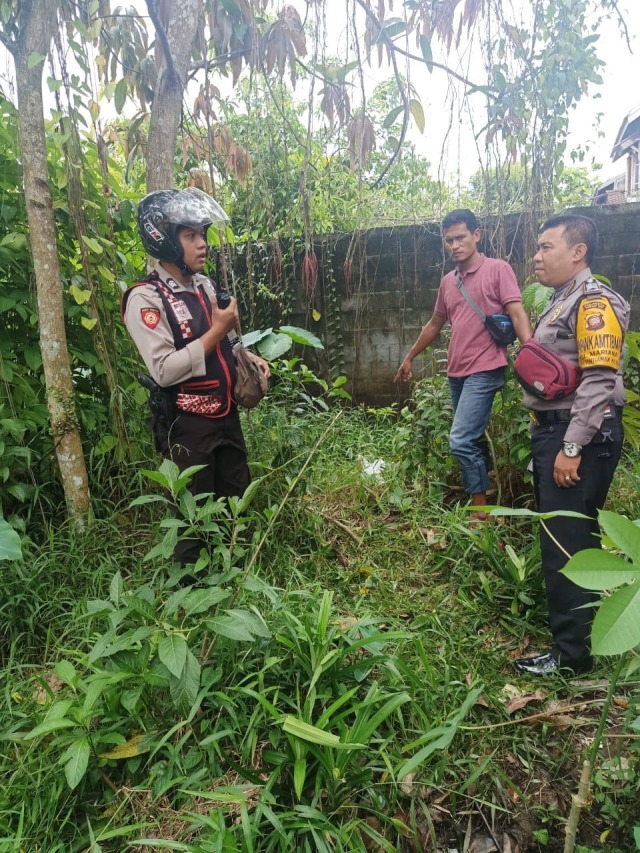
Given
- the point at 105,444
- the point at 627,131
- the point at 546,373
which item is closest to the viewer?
the point at 546,373

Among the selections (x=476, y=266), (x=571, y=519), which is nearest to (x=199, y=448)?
(x=571, y=519)

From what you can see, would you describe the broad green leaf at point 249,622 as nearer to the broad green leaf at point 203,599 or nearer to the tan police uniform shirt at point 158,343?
the broad green leaf at point 203,599

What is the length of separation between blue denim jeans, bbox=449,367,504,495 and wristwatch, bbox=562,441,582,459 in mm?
1170

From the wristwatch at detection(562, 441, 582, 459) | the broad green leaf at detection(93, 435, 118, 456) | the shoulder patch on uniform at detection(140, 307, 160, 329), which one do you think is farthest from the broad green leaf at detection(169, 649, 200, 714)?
the broad green leaf at detection(93, 435, 118, 456)

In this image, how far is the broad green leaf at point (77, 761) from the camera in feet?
4.46

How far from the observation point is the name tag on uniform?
2150 mm

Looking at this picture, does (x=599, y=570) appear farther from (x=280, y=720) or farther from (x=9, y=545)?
(x=9, y=545)

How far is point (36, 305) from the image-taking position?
2652 millimetres

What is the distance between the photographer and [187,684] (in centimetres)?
141

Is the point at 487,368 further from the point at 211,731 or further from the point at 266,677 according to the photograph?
the point at 211,731

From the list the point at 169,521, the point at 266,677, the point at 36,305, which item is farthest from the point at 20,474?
the point at 266,677

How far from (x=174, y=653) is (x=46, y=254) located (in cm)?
196

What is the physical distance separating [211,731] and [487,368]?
2241mm

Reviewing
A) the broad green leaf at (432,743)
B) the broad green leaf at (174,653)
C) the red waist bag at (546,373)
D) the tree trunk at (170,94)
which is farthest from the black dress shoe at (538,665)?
the tree trunk at (170,94)
